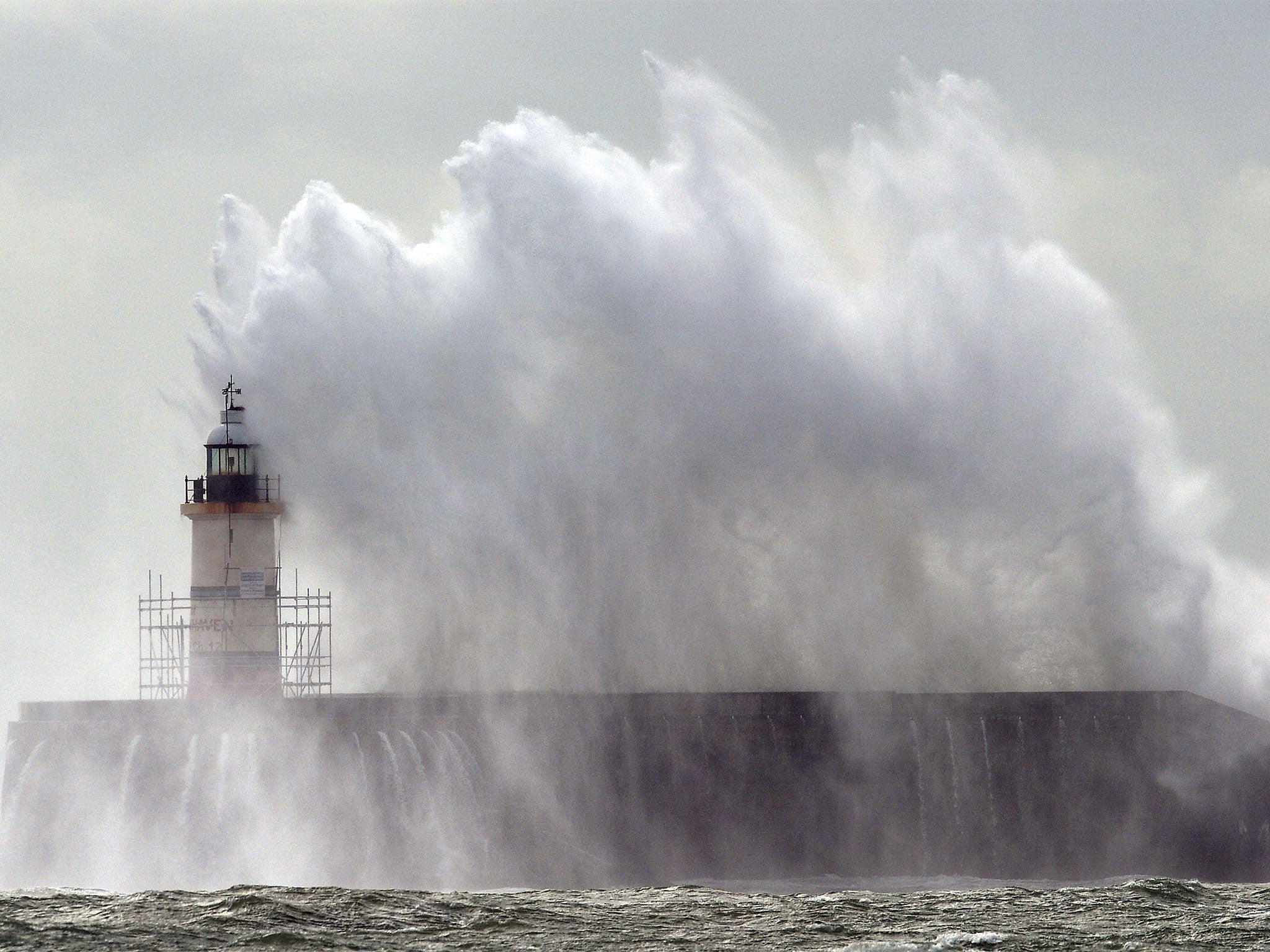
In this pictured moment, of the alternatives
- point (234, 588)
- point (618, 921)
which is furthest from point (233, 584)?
point (618, 921)

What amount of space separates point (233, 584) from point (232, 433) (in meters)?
2.16

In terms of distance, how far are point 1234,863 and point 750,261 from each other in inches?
414

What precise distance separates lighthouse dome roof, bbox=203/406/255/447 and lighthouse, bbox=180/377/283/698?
0.32ft

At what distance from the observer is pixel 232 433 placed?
95.6 feet

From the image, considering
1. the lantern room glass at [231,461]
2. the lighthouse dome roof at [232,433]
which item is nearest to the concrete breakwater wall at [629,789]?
the lantern room glass at [231,461]

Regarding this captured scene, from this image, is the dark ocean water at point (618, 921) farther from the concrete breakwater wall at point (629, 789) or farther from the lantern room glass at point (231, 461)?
the lantern room glass at point (231, 461)

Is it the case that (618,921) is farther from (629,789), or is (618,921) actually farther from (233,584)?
(233,584)

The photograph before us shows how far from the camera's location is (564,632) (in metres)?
28.5

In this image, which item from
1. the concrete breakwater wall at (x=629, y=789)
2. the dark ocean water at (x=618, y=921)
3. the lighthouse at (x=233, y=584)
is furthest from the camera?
the lighthouse at (x=233, y=584)

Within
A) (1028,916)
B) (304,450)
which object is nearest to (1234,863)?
(1028,916)

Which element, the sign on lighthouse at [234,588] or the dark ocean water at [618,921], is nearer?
the dark ocean water at [618,921]

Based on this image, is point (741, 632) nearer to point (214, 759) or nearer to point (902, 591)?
point (902, 591)

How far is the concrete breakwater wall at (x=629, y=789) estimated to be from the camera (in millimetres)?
23953

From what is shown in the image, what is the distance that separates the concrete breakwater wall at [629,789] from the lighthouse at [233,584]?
13.1ft
